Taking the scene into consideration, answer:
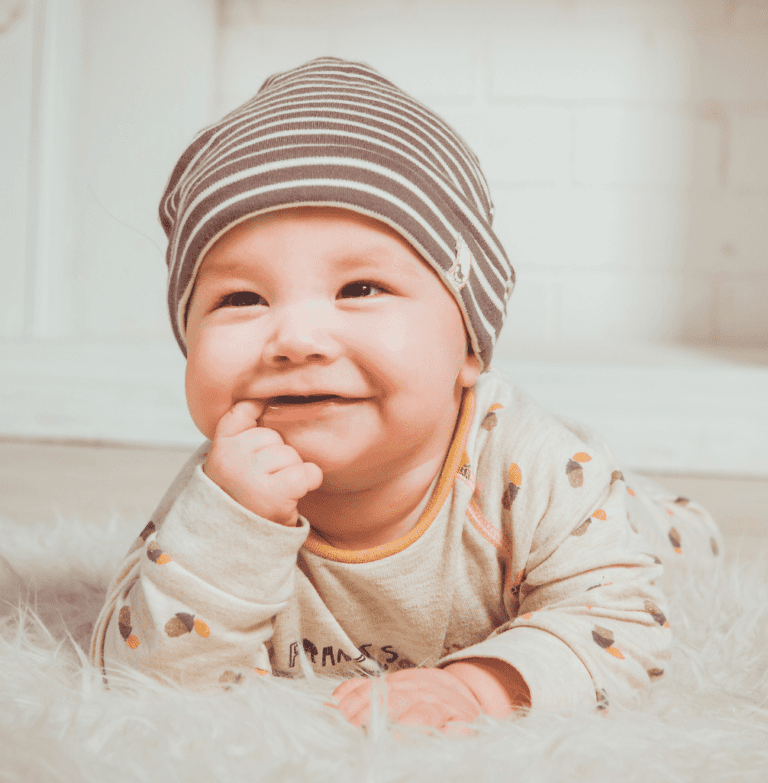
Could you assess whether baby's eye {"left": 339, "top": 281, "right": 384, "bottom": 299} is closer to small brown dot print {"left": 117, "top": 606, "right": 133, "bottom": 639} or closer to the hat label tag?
the hat label tag

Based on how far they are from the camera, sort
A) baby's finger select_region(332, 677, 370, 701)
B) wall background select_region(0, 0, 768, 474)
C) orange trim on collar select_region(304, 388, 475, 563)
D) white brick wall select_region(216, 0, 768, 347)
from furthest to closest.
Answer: white brick wall select_region(216, 0, 768, 347) < wall background select_region(0, 0, 768, 474) < orange trim on collar select_region(304, 388, 475, 563) < baby's finger select_region(332, 677, 370, 701)

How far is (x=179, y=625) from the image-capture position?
0.51 m

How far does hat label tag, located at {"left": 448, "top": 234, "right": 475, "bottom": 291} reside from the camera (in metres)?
0.59

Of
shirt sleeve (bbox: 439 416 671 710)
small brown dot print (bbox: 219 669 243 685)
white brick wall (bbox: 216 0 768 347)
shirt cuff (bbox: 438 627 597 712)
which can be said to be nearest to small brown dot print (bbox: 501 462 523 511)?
shirt sleeve (bbox: 439 416 671 710)

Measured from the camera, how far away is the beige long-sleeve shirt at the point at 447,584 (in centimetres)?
51

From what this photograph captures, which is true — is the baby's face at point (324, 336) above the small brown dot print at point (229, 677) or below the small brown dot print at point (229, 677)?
above

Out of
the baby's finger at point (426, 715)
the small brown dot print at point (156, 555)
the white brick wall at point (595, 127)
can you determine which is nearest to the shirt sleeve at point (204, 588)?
the small brown dot print at point (156, 555)

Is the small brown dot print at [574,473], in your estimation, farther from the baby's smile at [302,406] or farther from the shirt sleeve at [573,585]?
the baby's smile at [302,406]

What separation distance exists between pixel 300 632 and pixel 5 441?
1207 mm

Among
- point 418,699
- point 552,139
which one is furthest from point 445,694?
point 552,139

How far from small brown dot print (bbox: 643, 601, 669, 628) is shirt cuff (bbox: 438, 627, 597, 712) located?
86 mm

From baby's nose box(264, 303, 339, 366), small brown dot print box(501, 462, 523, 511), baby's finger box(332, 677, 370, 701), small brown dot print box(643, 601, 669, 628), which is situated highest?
baby's nose box(264, 303, 339, 366)

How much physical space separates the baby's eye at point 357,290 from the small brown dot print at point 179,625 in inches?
8.7

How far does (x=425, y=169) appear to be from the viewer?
1.96ft
